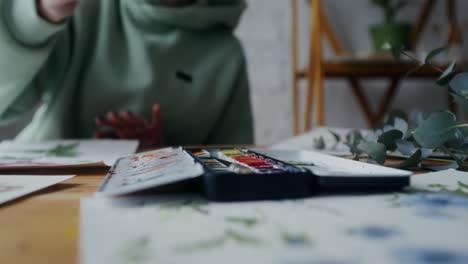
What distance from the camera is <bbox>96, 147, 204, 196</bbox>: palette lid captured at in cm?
24

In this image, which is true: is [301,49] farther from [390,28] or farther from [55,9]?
[55,9]

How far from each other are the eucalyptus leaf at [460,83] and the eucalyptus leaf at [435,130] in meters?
0.02

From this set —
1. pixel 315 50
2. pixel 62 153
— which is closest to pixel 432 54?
pixel 62 153

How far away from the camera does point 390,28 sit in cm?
187

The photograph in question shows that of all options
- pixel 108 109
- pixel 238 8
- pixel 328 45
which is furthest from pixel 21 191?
pixel 328 45

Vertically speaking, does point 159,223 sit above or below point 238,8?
below

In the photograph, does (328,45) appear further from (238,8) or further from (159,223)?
(159,223)

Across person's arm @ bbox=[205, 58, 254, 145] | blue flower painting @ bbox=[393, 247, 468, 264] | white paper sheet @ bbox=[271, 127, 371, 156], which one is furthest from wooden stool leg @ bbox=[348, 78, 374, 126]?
blue flower painting @ bbox=[393, 247, 468, 264]

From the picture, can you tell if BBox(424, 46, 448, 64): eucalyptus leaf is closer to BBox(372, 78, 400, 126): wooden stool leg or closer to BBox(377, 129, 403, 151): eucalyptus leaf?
BBox(377, 129, 403, 151): eucalyptus leaf

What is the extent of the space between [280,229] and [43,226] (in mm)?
108

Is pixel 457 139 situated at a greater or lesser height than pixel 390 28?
lesser

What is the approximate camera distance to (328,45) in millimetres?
2121

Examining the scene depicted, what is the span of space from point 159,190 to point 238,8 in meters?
0.77

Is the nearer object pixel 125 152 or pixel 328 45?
pixel 125 152
